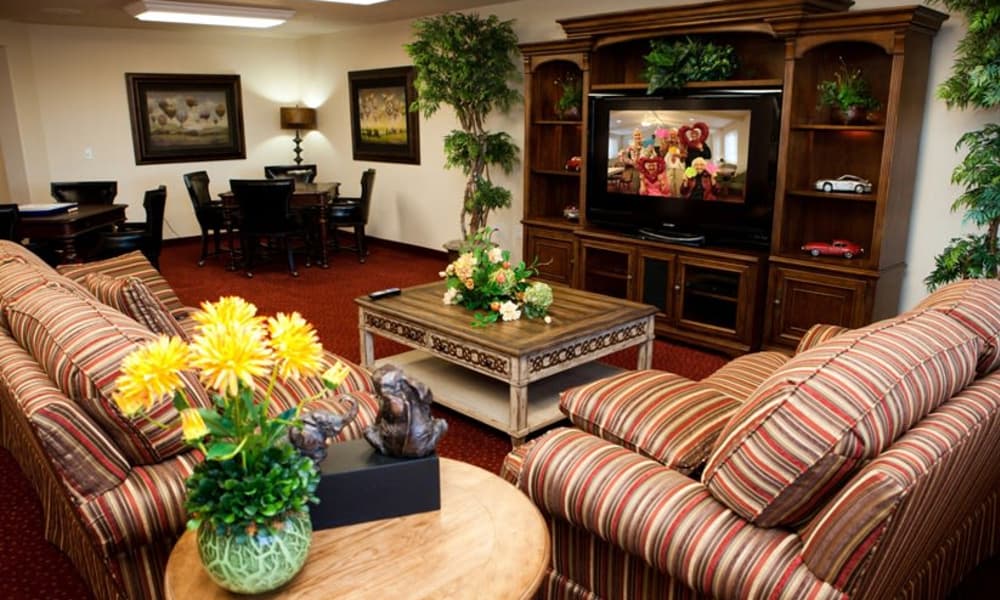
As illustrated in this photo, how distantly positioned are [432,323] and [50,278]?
1590 mm

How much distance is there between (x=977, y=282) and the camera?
7.54 feet

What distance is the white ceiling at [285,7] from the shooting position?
623cm

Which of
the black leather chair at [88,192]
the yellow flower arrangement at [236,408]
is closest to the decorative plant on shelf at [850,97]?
the yellow flower arrangement at [236,408]

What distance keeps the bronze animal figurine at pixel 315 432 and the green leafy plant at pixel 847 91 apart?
143 inches

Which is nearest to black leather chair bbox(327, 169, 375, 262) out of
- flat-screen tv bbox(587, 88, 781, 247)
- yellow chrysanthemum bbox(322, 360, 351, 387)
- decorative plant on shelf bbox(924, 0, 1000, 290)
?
flat-screen tv bbox(587, 88, 781, 247)

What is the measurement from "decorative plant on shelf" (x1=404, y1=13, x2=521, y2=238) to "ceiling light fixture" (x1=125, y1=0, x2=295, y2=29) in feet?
5.10

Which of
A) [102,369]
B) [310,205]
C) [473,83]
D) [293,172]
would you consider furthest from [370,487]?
[293,172]

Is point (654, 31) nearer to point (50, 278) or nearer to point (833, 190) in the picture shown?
point (833, 190)

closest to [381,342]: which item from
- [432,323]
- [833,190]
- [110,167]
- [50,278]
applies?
[432,323]

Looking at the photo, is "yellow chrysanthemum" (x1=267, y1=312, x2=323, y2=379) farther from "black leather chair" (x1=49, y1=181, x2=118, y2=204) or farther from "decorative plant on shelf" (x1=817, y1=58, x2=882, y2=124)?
"black leather chair" (x1=49, y1=181, x2=118, y2=204)

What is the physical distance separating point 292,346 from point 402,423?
41 cm

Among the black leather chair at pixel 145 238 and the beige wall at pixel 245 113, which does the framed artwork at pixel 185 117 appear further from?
the black leather chair at pixel 145 238

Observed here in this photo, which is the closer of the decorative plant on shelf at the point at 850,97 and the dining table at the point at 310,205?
the decorative plant on shelf at the point at 850,97

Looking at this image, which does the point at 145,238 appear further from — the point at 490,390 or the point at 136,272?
the point at 490,390
